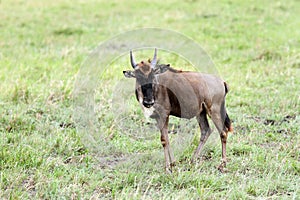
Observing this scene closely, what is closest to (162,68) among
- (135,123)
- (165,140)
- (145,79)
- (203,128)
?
(145,79)

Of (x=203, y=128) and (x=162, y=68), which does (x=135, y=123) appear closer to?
(x=203, y=128)

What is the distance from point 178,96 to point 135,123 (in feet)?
5.02

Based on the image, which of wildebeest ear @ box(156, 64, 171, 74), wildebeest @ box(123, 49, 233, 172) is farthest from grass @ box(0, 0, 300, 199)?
wildebeest ear @ box(156, 64, 171, 74)

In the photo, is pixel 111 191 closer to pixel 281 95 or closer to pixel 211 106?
pixel 211 106

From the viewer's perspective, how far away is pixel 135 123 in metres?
7.26

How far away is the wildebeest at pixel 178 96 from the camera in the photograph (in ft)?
18.3

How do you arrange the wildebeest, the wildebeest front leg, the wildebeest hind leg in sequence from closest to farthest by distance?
1. the wildebeest
2. the wildebeest front leg
3. the wildebeest hind leg

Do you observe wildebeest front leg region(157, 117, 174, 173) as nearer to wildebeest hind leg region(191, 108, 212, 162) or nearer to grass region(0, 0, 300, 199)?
grass region(0, 0, 300, 199)

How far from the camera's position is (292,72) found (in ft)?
32.4

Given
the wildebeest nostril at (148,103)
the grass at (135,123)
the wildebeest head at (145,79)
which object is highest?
the wildebeest head at (145,79)

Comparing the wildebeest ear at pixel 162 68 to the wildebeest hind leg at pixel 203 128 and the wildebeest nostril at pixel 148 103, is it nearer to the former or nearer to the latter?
the wildebeest nostril at pixel 148 103

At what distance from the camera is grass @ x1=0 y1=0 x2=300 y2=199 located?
5305 millimetres

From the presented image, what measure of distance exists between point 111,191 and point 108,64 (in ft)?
16.1

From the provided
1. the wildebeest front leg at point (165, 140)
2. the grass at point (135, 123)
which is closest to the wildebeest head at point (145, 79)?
the wildebeest front leg at point (165, 140)
